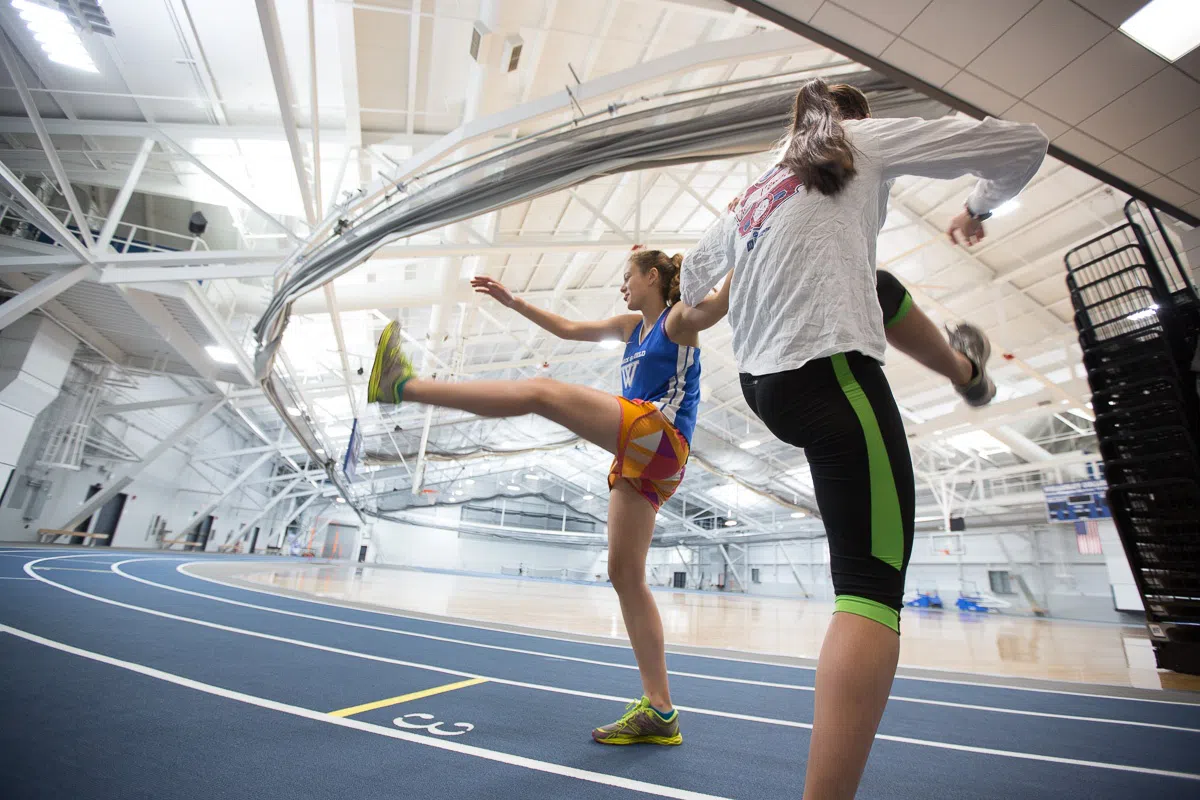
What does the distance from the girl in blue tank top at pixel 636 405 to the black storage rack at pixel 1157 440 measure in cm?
421

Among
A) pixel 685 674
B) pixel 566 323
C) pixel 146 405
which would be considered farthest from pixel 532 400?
pixel 146 405

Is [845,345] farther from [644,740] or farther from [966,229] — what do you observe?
[644,740]

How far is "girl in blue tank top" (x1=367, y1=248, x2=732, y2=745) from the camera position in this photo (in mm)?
1300

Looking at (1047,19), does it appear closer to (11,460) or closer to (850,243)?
(850,243)

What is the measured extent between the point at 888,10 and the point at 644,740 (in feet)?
13.4

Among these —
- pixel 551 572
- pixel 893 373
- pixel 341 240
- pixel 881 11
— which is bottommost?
pixel 551 572

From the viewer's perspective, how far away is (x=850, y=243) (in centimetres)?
105

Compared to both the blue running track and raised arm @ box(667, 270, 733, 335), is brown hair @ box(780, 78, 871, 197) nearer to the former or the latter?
raised arm @ box(667, 270, 733, 335)

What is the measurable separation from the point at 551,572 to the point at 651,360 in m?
32.6

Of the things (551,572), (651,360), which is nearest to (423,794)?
(651,360)

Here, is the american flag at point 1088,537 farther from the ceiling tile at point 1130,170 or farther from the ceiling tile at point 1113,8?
the ceiling tile at point 1113,8

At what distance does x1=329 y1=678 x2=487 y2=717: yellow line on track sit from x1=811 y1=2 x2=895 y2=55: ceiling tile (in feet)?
13.7

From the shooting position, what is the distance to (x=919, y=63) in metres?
3.50

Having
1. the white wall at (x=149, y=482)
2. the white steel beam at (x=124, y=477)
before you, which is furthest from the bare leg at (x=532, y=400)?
the white wall at (x=149, y=482)
